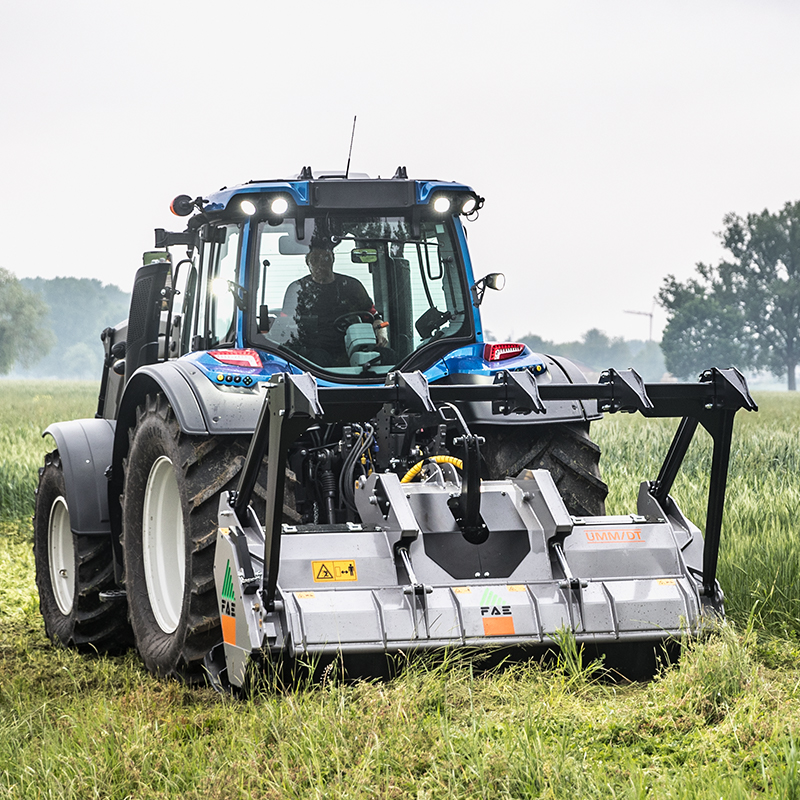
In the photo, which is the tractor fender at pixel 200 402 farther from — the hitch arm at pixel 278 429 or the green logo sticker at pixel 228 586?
the green logo sticker at pixel 228 586

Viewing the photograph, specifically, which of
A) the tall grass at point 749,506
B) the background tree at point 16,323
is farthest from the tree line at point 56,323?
the tall grass at point 749,506

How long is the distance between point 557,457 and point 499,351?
57cm

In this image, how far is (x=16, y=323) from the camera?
86188mm

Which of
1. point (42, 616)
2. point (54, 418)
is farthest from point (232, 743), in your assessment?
point (54, 418)

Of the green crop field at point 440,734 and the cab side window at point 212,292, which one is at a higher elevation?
the cab side window at point 212,292

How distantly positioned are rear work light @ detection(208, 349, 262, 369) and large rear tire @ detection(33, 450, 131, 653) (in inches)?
64.9

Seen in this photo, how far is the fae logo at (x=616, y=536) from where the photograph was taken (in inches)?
172

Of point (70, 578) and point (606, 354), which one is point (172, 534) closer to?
point (70, 578)

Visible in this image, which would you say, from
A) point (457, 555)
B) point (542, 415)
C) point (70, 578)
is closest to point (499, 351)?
point (542, 415)

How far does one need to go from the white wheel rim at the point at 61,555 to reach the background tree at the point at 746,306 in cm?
6779

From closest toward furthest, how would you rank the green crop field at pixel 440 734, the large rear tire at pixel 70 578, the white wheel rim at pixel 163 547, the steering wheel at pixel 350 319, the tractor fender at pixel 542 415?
the green crop field at pixel 440 734
the tractor fender at pixel 542 415
the white wheel rim at pixel 163 547
the steering wheel at pixel 350 319
the large rear tire at pixel 70 578

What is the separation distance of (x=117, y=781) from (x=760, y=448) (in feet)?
37.1

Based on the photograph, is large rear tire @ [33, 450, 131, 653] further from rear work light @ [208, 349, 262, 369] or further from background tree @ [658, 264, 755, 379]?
background tree @ [658, 264, 755, 379]

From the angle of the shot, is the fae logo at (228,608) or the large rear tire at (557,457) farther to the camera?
the large rear tire at (557,457)
